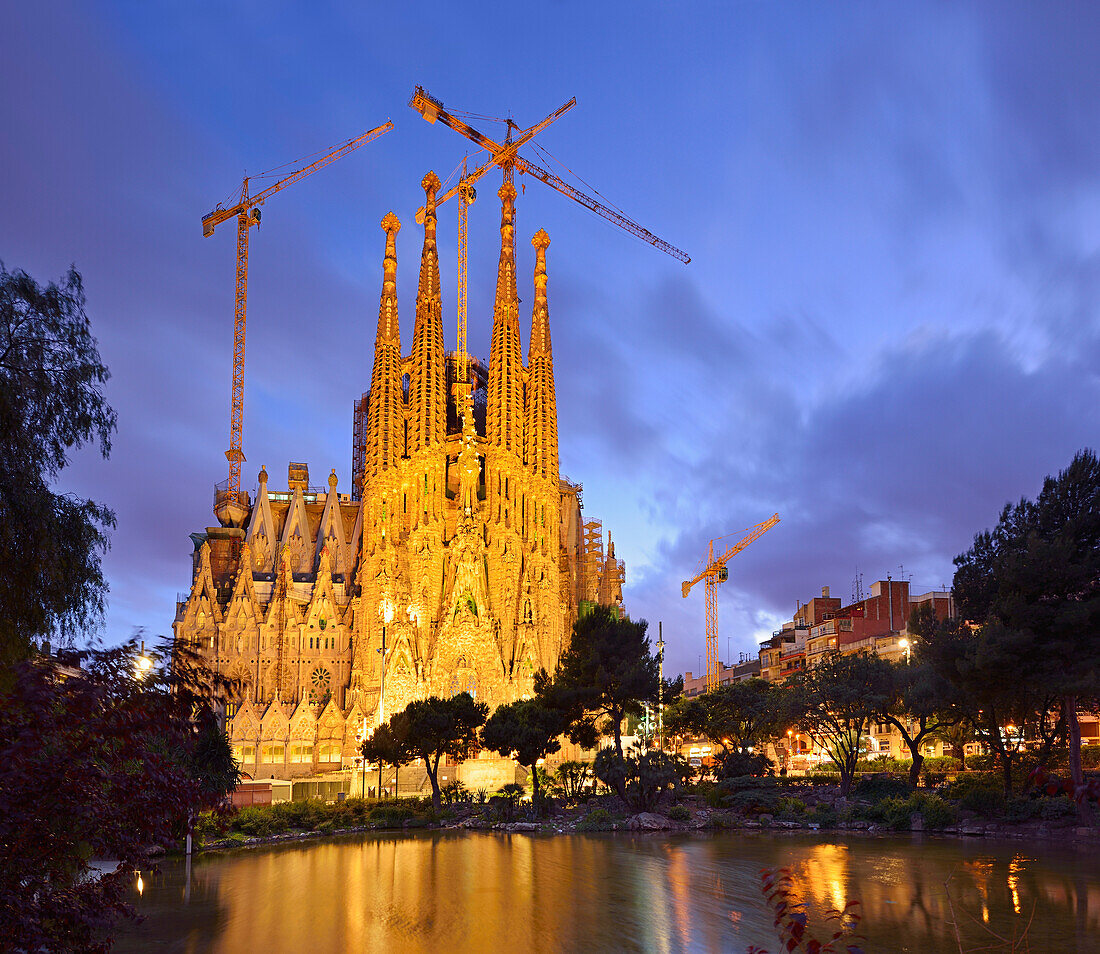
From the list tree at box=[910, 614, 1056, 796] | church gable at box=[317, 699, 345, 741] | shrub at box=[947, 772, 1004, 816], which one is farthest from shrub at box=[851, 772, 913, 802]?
church gable at box=[317, 699, 345, 741]

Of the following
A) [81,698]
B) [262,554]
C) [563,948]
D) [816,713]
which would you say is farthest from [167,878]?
[262,554]

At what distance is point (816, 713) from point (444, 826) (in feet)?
69.2

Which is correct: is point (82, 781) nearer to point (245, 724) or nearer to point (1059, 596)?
point (1059, 596)

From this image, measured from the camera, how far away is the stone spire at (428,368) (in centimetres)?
9700

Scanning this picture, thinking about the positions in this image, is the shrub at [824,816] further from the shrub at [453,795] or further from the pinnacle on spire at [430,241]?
the pinnacle on spire at [430,241]

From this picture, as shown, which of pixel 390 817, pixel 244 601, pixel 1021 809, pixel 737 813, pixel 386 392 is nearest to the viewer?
pixel 1021 809

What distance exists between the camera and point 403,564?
92375 millimetres

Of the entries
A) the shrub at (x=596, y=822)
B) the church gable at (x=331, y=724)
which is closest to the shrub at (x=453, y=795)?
the shrub at (x=596, y=822)

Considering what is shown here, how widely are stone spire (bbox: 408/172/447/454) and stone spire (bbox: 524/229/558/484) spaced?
9717 mm

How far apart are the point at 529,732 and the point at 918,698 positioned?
20.9 metres

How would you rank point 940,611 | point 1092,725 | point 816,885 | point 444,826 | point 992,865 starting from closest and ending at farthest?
point 816,885, point 992,865, point 444,826, point 1092,725, point 940,611

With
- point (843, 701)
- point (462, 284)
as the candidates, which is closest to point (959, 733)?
point (843, 701)

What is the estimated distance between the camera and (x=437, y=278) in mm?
103312

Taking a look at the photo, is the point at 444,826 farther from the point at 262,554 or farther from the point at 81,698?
the point at 262,554
